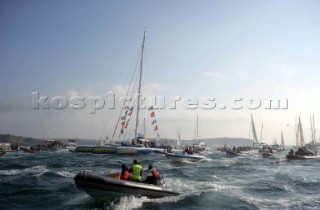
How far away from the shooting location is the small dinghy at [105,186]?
1373 centimetres

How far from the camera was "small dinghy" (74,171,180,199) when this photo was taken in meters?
13.7

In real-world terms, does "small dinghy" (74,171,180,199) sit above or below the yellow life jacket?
below

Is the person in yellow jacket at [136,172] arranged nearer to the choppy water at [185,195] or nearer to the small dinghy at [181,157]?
the choppy water at [185,195]

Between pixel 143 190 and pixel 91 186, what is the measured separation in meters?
2.63

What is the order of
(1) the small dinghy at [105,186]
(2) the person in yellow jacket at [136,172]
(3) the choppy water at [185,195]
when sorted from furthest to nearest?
1. (2) the person in yellow jacket at [136,172]
2. (3) the choppy water at [185,195]
3. (1) the small dinghy at [105,186]

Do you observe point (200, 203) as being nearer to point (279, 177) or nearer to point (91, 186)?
point (91, 186)

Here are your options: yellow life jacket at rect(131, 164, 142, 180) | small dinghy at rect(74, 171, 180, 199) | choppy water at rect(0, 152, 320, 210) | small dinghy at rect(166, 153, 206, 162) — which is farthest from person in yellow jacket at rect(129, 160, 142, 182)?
small dinghy at rect(166, 153, 206, 162)

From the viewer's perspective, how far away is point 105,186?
13.8 meters

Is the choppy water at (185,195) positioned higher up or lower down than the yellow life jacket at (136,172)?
lower down

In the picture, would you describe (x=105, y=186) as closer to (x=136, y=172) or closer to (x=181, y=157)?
(x=136, y=172)

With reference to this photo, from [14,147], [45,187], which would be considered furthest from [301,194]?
[14,147]

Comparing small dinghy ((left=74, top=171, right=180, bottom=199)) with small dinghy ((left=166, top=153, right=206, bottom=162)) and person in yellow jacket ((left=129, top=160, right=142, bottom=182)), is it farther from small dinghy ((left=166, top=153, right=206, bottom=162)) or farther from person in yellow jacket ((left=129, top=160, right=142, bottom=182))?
small dinghy ((left=166, top=153, right=206, bottom=162))

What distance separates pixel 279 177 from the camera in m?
25.3

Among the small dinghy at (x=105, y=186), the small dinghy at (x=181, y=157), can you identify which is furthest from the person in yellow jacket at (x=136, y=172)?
the small dinghy at (x=181, y=157)
